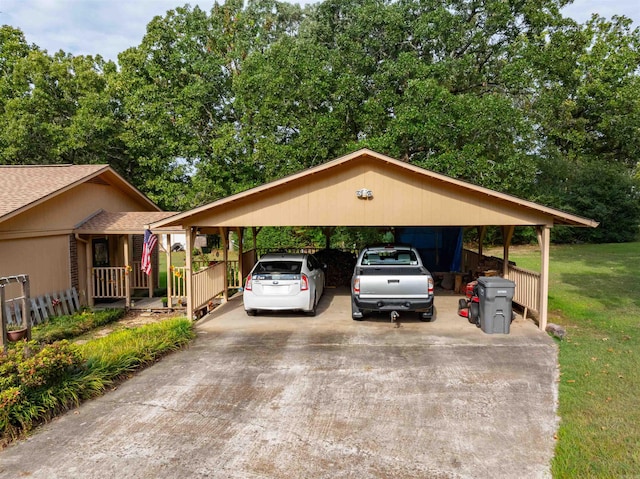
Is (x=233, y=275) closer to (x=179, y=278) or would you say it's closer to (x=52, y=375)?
(x=179, y=278)

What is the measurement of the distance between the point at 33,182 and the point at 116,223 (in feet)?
8.53

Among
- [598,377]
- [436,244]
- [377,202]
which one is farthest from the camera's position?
[436,244]

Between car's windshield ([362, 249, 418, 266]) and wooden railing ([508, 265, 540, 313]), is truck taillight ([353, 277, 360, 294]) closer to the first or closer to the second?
car's windshield ([362, 249, 418, 266])

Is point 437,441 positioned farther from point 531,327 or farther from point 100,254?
point 100,254

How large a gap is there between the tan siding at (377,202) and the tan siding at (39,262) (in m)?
5.68

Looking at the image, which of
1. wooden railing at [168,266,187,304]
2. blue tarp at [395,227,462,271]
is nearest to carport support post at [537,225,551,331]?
blue tarp at [395,227,462,271]

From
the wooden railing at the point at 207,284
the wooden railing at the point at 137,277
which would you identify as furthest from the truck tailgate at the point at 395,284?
the wooden railing at the point at 137,277

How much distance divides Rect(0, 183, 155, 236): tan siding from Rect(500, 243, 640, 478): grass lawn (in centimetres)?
1226

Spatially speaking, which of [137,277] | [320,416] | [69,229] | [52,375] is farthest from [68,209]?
[320,416]

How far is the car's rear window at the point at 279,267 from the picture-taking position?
1107 centimetres

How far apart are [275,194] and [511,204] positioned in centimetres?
551

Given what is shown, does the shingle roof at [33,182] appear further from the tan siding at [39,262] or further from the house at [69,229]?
the tan siding at [39,262]

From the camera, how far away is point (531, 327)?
10289mm

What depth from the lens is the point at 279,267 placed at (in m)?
11.3
